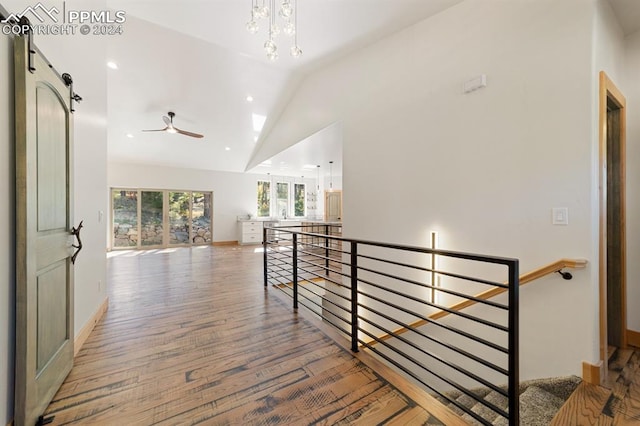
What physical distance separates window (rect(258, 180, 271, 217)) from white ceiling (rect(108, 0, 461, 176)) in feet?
8.36

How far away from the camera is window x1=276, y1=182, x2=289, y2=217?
10188mm

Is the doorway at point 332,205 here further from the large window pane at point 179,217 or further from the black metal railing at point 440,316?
the black metal railing at point 440,316

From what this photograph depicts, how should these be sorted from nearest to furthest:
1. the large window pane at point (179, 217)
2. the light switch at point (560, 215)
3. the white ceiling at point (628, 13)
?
the light switch at point (560, 215)
the white ceiling at point (628, 13)
the large window pane at point (179, 217)

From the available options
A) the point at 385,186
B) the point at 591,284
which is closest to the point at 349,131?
the point at 385,186

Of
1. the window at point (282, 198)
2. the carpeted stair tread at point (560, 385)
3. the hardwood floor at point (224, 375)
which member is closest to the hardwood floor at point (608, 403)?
the carpeted stair tread at point (560, 385)

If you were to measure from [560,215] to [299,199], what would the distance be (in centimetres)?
910

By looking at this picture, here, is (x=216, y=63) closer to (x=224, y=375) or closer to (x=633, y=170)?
(x=224, y=375)

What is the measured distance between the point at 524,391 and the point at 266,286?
9.95ft

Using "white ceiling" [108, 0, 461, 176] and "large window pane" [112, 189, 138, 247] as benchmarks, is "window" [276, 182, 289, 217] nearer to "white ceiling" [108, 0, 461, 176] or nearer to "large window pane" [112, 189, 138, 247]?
"white ceiling" [108, 0, 461, 176]

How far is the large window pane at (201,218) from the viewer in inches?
335

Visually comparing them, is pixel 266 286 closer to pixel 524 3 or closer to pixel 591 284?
pixel 591 284

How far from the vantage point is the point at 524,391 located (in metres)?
1.97

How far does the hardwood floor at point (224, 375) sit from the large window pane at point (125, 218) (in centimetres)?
571

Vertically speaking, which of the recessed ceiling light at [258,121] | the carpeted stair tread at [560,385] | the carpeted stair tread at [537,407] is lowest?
the carpeted stair tread at [537,407]
